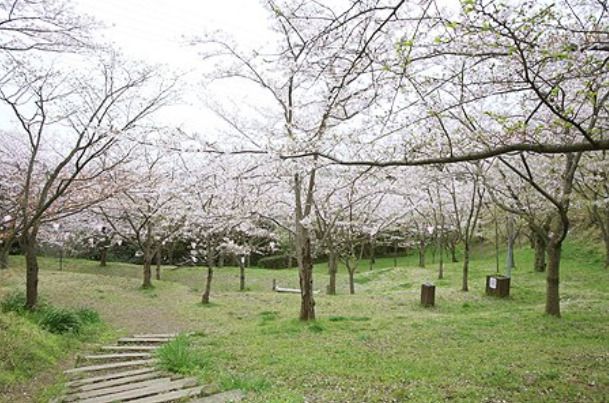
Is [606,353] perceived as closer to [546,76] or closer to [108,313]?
[546,76]

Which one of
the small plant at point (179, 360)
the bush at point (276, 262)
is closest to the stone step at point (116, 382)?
the small plant at point (179, 360)

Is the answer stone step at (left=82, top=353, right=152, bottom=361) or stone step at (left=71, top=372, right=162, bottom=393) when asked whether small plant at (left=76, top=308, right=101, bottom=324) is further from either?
stone step at (left=71, top=372, right=162, bottom=393)

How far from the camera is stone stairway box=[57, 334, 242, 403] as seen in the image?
504 cm

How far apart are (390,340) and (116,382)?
453 cm

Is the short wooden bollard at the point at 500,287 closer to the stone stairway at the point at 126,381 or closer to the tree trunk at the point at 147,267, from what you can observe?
the stone stairway at the point at 126,381

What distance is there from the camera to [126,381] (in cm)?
587

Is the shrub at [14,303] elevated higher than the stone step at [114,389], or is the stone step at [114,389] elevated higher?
the shrub at [14,303]

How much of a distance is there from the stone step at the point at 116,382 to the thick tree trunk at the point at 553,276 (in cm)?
822

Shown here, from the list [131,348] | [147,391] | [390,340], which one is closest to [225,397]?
[147,391]

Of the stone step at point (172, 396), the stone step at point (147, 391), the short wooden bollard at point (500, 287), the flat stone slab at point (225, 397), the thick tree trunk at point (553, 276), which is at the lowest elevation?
the stone step at point (147, 391)

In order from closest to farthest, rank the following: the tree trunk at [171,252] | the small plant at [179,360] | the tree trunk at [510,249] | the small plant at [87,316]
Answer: the small plant at [179,360] → the small plant at [87,316] → the tree trunk at [510,249] → the tree trunk at [171,252]

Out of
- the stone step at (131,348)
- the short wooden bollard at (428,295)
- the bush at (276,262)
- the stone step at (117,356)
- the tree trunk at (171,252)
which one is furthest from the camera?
the bush at (276,262)

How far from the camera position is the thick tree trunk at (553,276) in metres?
9.81

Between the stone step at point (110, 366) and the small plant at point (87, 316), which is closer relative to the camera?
the stone step at point (110, 366)
